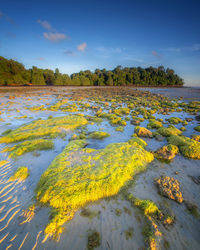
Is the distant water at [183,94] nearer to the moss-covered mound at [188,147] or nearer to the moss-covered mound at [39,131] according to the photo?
the moss-covered mound at [188,147]

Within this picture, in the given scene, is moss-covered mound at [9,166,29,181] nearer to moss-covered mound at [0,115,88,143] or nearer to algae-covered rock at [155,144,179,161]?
moss-covered mound at [0,115,88,143]

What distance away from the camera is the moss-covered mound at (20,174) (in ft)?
13.5

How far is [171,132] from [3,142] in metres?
10.8

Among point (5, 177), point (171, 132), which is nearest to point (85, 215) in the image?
point (5, 177)

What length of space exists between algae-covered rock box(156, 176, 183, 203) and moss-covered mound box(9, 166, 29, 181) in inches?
191

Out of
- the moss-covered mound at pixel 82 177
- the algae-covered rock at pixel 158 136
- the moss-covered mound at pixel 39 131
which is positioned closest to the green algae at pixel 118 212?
the moss-covered mound at pixel 82 177

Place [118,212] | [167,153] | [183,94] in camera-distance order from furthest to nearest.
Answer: [183,94], [167,153], [118,212]

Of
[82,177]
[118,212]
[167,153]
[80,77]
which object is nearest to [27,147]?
[82,177]

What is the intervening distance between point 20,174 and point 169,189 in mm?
5340

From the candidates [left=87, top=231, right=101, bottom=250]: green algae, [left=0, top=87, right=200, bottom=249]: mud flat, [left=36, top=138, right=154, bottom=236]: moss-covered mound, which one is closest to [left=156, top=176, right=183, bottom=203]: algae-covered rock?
[left=0, top=87, right=200, bottom=249]: mud flat

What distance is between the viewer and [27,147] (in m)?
5.87

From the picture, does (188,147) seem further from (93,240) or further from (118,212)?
(93,240)

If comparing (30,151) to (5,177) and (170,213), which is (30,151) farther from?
(170,213)

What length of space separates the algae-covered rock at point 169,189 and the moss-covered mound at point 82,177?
89 cm
